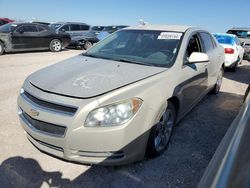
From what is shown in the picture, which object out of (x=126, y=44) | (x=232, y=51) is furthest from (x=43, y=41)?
(x=126, y=44)

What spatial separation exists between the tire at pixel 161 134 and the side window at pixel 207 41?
6.62 ft

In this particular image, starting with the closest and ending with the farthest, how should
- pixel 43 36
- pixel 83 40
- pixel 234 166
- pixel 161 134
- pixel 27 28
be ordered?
pixel 234 166, pixel 161 134, pixel 27 28, pixel 43 36, pixel 83 40

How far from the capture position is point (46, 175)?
2.71 metres

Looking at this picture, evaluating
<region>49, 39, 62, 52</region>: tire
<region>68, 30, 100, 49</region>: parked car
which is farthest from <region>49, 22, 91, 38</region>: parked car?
<region>49, 39, 62, 52</region>: tire

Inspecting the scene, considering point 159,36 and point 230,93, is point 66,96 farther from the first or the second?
point 230,93

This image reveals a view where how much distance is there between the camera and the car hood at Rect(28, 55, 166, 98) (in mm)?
2609

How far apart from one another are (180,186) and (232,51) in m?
7.46

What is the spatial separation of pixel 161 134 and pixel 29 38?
1131 centimetres

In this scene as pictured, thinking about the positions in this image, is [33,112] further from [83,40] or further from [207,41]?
[83,40]

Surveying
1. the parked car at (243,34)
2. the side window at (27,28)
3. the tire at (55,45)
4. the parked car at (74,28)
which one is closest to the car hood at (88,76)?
the side window at (27,28)

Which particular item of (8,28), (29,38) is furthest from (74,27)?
(8,28)

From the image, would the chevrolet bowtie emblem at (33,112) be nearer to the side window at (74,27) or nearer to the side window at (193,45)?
the side window at (193,45)

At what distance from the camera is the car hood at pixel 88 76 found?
2.61 m

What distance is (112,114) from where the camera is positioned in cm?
244
